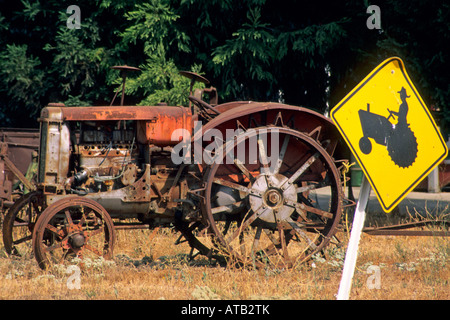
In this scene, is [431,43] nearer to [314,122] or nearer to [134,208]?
[314,122]

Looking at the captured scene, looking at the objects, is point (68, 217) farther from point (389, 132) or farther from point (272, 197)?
point (389, 132)

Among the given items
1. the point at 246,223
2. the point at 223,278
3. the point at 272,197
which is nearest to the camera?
the point at 223,278

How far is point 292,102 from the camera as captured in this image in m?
10.2

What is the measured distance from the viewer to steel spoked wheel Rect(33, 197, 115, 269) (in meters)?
4.90

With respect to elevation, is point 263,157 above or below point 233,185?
above

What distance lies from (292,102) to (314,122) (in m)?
4.52

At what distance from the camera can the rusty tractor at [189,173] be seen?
5.19 metres

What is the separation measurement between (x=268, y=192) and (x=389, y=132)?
187cm

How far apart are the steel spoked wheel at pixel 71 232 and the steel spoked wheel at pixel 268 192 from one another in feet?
3.09

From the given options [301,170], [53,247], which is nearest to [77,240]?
[53,247]

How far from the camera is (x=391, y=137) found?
3.65 m

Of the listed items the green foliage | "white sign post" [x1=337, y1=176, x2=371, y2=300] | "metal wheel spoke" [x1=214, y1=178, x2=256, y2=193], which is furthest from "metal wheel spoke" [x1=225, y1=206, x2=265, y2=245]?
the green foliage

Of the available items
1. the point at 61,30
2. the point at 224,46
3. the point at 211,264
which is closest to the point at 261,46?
the point at 224,46

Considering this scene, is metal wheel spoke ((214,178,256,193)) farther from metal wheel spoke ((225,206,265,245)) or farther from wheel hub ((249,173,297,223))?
metal wheel spoke ((225,206,265,245))
